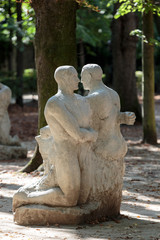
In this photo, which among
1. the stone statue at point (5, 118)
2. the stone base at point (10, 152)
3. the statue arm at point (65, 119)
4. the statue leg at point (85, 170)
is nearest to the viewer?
the statue arm at point (65, 119)

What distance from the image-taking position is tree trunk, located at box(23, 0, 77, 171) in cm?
1007

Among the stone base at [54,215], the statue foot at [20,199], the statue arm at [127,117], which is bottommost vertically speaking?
the stone base at [54,215]

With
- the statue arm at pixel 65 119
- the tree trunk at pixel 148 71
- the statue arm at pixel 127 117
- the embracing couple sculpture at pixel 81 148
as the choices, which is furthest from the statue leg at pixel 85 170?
the tree trunk at pixel 148 71

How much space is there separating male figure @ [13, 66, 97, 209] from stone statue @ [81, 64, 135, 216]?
0.51ft

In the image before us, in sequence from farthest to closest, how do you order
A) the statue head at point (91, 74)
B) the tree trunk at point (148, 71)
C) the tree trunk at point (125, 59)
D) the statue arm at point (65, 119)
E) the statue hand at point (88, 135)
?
the tree trunk at point (125, 59) < the tree trunk at point (148, 71) < the statue head at point (91, 74) < the statue hand at point (88, 135) < the statue arm at point (65, 119)

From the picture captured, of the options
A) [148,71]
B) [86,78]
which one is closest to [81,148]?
[86,78]

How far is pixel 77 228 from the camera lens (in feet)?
20.0

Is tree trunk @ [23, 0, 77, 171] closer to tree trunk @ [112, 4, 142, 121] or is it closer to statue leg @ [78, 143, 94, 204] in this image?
statue leg @ [78, 143, 94, 204]

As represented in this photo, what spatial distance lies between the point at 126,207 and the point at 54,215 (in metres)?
1.68

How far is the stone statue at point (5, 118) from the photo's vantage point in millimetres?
12828

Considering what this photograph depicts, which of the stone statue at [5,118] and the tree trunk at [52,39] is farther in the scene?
the stone statue at [5,118]

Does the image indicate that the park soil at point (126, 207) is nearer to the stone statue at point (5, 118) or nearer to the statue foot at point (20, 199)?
the statue foot at point (20, 199)

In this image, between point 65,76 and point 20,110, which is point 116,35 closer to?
point 20,110

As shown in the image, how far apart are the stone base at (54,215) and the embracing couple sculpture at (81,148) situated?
0.27ft
